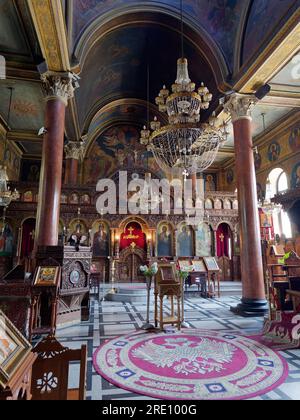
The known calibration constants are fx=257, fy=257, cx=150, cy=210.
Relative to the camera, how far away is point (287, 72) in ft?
24.0

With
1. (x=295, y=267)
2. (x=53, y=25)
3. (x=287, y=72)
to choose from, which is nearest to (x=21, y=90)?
(x=53, y=25)

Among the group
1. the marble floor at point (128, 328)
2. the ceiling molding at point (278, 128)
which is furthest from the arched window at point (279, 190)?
the marble floor at point (128, 328)

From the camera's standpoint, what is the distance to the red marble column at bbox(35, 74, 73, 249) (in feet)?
19.1

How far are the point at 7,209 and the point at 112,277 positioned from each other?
5.83 m

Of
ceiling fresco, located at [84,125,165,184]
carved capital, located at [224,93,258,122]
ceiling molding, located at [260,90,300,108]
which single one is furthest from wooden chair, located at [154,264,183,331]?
ceiling fresco, located at [84,125,165,184]

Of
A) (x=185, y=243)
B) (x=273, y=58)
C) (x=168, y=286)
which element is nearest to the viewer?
(x=168, y=286)

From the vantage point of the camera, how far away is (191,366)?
10.3ft

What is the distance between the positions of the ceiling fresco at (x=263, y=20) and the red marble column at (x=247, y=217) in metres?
1.26

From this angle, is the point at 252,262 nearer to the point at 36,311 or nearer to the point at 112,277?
the point at 36,311

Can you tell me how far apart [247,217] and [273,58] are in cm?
377

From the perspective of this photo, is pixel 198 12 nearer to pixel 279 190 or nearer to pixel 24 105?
pixel 24 105

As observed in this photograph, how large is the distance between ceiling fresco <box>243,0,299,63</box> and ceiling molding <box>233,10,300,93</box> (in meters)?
0.19

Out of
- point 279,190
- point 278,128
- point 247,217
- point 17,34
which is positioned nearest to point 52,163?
point 17,34

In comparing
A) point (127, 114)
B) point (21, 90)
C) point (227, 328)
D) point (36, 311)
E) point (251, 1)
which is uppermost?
point (127, 114)
